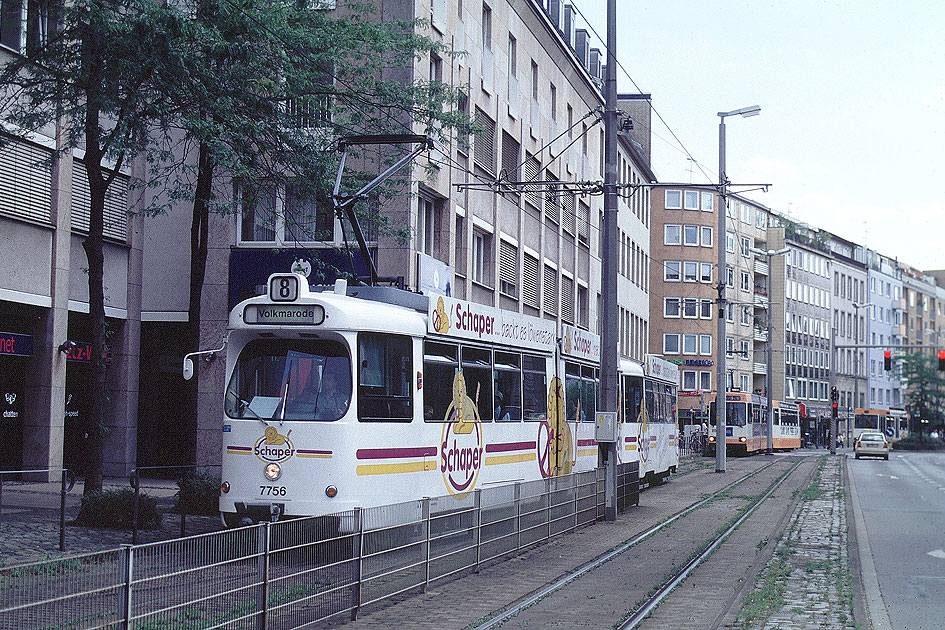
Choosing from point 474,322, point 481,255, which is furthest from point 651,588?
point 481,255

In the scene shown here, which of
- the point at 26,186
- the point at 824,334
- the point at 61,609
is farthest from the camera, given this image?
the point at 824,334

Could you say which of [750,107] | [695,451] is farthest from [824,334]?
[750,107]

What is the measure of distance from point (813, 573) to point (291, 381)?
20.6ft

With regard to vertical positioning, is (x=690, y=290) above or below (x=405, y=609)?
above

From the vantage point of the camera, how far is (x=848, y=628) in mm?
10805

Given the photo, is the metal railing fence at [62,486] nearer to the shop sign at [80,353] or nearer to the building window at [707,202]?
the shop sign at [80,353]

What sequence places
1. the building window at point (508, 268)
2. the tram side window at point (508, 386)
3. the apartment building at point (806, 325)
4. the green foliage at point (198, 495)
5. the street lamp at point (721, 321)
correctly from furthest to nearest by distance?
the apartment building at point (806, 325) → the street lamp at point (721, 321) → the building window at point (508, 268) → the green foliage at point (198, 495) → the tram side window at point (508, 386)

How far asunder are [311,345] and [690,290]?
80286mm

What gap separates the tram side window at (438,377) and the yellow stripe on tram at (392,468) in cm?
56

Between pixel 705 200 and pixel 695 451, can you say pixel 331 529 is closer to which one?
pixel 695 451

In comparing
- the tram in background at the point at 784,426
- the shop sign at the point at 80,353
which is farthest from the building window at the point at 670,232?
the shop sign at the point at 80,353

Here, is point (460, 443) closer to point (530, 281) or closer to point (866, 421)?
point (530, 281)

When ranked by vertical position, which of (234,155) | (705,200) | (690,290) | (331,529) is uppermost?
(705,200)

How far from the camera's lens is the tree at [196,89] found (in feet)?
53.9
